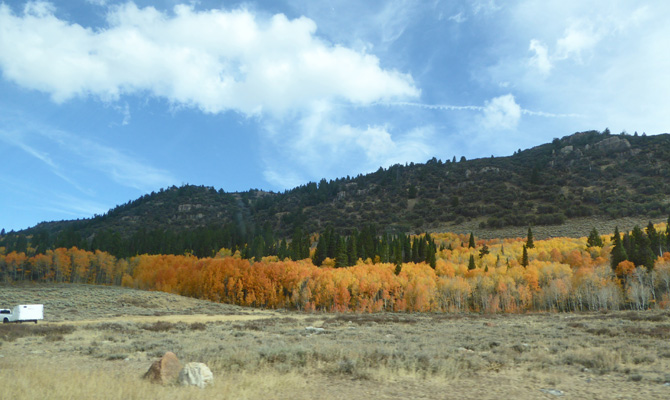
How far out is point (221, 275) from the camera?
9850 centimetres

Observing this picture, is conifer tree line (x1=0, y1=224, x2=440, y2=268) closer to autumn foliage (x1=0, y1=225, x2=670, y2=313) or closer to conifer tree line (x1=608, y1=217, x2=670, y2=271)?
autumn foliage (x1=0, y1=225, x2=670, y2=313)

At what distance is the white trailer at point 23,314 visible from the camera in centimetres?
3975

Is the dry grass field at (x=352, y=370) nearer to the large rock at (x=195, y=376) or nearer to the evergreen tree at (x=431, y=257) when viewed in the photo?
the large rock at (x=195, y=376)

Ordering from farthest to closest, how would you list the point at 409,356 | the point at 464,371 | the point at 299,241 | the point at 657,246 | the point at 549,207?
the point at 549,207 → the point at 299,241 → the point at 657,246 → the point at 409,356 → the point at 464,371

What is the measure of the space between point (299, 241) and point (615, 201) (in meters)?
148

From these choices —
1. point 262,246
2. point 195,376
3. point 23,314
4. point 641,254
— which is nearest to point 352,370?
point 195,376

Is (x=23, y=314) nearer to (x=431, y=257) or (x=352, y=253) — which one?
(x=352, y=253)

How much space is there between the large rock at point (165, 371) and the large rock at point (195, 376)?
554 mm

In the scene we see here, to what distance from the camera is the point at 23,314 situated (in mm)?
39875

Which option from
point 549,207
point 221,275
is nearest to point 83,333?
point 221,275

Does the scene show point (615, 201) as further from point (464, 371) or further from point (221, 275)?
point (464, 371)

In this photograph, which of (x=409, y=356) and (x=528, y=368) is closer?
(x=528, y=368)

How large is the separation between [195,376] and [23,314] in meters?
39.7

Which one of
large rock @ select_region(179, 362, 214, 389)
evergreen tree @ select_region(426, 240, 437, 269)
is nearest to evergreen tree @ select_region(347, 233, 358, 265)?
evergreen tree @ select_region(426, 240, 437, 269)
